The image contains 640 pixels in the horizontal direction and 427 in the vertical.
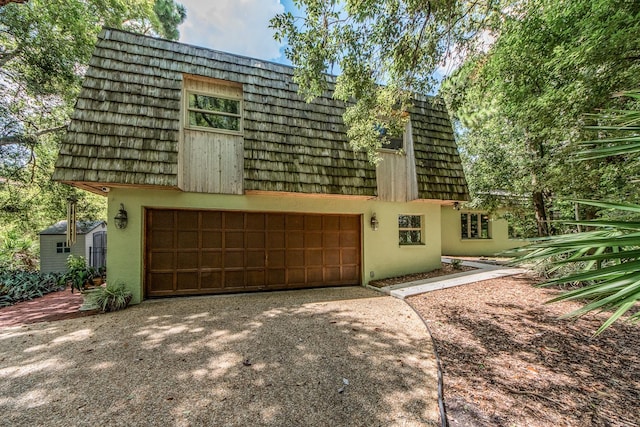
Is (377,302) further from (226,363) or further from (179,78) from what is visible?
(179,78)

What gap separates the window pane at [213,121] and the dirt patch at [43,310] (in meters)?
4.62

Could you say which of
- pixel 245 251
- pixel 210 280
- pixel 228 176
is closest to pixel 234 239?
pixel 245 251

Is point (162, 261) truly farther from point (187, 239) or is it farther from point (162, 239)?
point (187, 239)

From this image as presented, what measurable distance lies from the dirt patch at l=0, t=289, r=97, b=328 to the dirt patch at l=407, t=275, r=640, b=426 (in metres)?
6.53

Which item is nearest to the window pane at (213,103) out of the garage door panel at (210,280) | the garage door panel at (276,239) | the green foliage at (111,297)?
the garage door panel at (276,239)

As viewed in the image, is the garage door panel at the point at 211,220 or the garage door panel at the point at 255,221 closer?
the garage door panel at the point at 211,220

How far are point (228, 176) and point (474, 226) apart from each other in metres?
13.0

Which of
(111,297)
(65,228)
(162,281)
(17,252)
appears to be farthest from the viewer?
(17,252)

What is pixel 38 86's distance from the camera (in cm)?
805

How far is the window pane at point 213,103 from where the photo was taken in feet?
21.2

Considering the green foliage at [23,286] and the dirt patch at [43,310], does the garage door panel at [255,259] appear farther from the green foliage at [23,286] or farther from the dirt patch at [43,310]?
the green foliage at [23,286]

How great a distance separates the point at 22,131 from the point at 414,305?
12.5m

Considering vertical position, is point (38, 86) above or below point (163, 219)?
above

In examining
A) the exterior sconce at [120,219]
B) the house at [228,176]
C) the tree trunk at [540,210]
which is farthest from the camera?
the tree trunk at [540,210]
